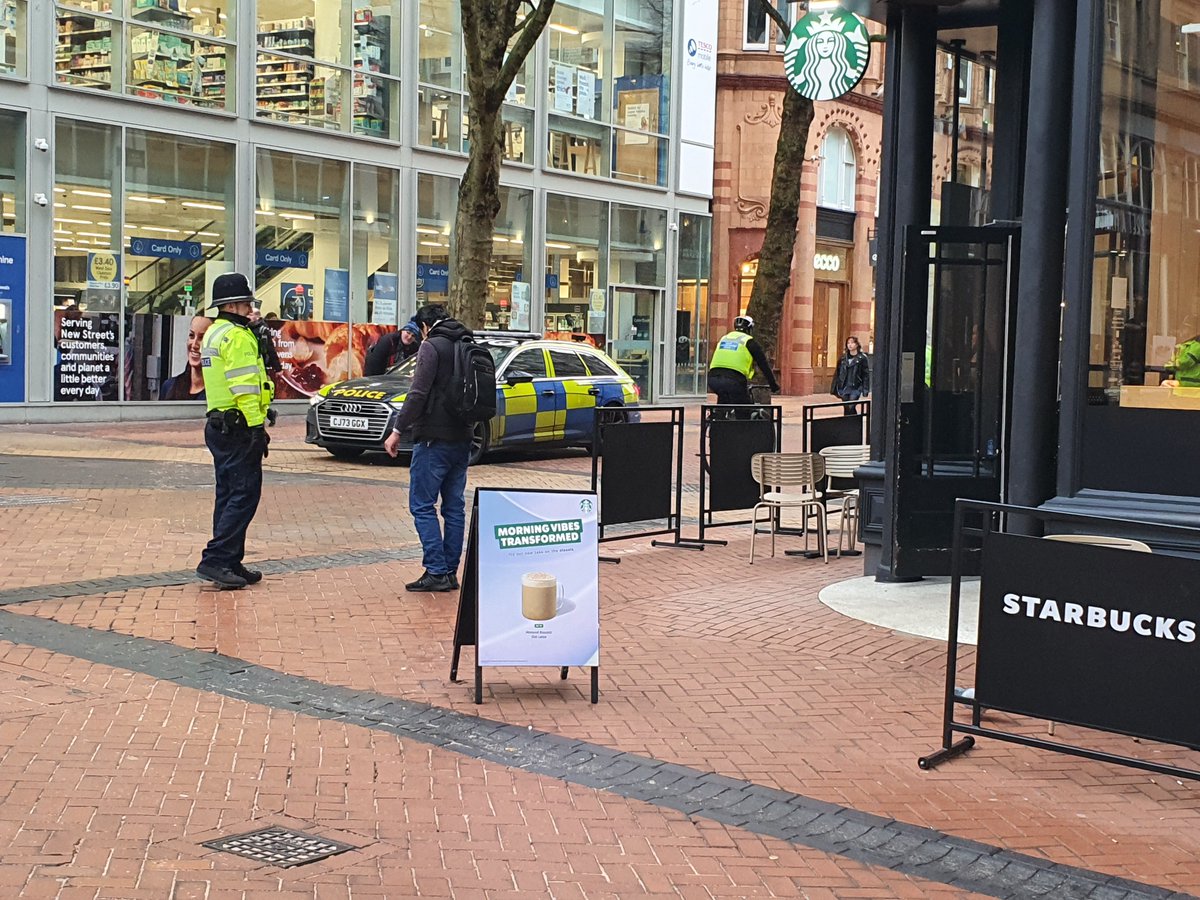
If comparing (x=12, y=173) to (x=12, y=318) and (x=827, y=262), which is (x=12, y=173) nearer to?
(x=12, y=318)

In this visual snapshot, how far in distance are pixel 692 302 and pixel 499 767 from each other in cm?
2916

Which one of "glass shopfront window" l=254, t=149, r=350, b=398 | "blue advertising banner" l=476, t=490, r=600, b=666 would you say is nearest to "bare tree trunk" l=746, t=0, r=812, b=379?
"glass shopfront window" l=254, t=149, r=350, b=398

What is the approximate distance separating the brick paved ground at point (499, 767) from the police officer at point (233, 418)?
1.13ft

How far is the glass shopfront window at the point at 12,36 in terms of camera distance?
69.4 ft

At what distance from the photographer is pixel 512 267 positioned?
29875 millimetres

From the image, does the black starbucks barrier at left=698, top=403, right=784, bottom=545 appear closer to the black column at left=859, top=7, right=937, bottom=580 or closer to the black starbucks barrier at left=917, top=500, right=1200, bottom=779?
the black column at left=859, top=7, right=937, bottom=580

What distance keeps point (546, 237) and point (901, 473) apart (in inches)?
845

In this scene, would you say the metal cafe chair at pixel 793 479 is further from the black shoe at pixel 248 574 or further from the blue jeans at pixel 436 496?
the black shoe at pixel 248 574

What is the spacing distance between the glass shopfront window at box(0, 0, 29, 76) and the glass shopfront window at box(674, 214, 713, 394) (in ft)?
53.1

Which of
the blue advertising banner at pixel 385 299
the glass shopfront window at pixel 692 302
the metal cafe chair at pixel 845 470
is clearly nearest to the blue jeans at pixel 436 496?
the metal cafe chair at pixel 845 470

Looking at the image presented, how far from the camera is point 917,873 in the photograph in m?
4.82

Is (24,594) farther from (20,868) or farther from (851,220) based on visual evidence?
(851,220)

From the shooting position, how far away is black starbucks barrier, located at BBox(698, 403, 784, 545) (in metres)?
12.5

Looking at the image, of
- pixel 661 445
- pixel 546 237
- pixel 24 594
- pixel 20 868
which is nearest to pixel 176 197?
pixel 546 237
